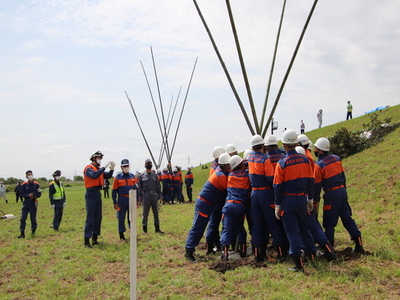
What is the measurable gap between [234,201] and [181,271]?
1732mm

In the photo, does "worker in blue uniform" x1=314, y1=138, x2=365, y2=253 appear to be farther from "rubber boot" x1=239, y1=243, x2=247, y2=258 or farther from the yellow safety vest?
the yellow safety vest

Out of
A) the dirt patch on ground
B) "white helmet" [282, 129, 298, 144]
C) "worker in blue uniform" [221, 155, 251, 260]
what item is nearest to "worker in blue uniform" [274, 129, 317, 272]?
"white helmet" [282, 129, 298, 144]

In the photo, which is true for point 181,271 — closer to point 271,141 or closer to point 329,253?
point 329,253

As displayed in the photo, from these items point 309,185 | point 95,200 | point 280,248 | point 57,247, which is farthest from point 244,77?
point 57,247

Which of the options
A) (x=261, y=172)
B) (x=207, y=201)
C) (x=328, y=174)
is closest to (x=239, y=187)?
(x=261, y=172)

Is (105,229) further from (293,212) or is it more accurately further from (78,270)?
(293,212)

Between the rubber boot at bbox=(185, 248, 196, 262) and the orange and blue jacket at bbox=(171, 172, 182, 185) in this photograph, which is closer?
the rubber boot at bbox=(185, 248, 196, 262)

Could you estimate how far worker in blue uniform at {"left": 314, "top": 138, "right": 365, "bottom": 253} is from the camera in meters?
7.52

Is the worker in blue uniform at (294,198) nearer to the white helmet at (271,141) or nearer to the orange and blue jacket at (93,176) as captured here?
the white helmet at (271,141)

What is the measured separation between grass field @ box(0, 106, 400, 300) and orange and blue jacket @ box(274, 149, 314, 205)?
134 centimetres

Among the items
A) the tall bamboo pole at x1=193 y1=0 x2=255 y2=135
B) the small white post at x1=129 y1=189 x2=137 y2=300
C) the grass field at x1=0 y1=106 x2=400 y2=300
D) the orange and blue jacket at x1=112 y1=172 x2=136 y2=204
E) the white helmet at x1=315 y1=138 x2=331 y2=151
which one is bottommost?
the grass field at x1=0 y1=106 x2=400 y2=300

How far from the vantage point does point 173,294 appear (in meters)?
5.93

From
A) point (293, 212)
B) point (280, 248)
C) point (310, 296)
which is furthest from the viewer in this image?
point (280, 248)

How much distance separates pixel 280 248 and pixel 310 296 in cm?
211
